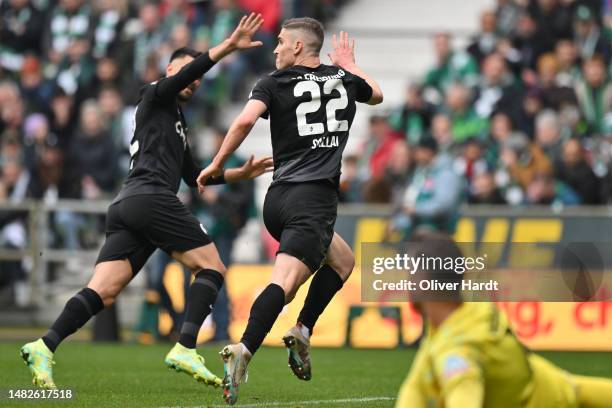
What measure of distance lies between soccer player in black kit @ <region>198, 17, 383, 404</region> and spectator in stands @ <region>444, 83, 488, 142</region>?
9.90 meters

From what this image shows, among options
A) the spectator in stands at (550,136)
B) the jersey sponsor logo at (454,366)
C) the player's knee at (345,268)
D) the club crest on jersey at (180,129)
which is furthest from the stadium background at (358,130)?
the jersey sponsor logo at (454,366)

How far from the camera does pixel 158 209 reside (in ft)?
31.8

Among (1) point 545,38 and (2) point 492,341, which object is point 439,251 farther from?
(1) point 545,38

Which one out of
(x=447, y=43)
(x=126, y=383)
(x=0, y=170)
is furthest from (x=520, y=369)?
(x=0, y=170)

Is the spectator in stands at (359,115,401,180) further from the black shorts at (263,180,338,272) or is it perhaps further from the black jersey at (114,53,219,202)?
the black shorts at (263,180,338,272)

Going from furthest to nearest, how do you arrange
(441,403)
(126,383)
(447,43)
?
(447,43)
(126,383)
(441,403)

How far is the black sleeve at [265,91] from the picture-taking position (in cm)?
881

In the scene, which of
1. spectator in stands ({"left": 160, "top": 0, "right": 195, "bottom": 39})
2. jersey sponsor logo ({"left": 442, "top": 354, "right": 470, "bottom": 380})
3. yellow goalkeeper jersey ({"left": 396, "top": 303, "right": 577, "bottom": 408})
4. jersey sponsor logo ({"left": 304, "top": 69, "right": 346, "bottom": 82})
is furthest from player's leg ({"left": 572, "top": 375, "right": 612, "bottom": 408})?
spectator in stands ({"left": 160, "top": 0, "right": 195, "bottom": 39})

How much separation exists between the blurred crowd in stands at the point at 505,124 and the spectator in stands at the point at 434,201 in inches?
0.6

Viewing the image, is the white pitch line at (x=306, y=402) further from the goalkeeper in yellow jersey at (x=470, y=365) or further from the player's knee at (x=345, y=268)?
the goalkeeper in yellow jersey at (x=470, y=365)

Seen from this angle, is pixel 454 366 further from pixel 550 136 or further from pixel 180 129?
pixel 550 136

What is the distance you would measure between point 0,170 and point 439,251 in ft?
53.3

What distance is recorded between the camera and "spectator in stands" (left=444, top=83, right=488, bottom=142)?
62.4ft

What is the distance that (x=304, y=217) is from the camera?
882cm
